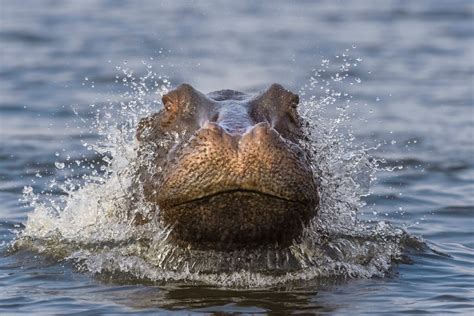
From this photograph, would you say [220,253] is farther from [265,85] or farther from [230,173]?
[265,85]

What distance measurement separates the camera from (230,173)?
864 centimetres

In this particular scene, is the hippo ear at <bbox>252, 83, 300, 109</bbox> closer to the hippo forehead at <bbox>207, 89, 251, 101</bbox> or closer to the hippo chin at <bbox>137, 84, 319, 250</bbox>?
the hippo chin at <bbox>137, 84, 319, 250</bbox>

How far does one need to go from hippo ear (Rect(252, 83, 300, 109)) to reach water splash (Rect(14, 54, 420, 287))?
0.35 metres

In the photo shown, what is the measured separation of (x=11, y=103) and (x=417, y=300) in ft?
33.2

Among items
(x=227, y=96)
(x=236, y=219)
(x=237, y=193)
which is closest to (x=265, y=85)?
(x=227, y=96)

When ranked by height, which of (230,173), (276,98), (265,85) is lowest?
(230,173)

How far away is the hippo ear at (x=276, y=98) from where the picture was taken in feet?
32.3

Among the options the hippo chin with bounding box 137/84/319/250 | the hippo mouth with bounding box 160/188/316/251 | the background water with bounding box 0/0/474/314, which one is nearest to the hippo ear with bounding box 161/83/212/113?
the hippo chin with bounding box 137/84/319/250

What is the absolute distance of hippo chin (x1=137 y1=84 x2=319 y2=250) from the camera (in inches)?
342

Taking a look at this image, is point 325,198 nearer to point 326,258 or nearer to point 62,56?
point 326,258

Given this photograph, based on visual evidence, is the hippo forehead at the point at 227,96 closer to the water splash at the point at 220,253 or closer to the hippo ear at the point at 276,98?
the hippo ear at the point at 276,98

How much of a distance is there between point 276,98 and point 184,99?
691mm

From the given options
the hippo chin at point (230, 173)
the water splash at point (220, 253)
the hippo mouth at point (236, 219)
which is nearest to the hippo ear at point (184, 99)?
the hippo chin at point (230, 173)

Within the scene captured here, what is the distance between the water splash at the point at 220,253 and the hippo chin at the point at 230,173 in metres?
0.30
